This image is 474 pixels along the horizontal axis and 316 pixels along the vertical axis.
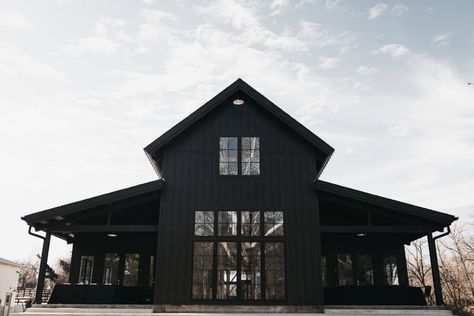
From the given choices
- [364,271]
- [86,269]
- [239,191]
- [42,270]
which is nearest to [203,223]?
[239,191]

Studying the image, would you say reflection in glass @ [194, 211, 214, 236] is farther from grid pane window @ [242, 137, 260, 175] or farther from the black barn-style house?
grid pane window @ [242, 137, 260, 175]

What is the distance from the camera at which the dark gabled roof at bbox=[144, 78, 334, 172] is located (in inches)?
533

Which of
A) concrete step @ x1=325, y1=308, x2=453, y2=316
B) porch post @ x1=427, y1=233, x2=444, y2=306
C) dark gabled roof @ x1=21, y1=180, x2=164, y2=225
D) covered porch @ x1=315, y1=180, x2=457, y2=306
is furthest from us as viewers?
covered porch @ x1=315, y1=180, x2=457, y2=306

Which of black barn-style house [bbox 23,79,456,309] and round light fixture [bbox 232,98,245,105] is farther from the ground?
round light fixture [bbox 232,98,245,105]

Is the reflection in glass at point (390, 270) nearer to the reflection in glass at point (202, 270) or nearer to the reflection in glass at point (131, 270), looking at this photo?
the reflection in glass at point (202, 270)

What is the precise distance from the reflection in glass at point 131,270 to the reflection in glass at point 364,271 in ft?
27.1

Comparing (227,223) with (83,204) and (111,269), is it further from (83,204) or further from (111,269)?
(111,269)

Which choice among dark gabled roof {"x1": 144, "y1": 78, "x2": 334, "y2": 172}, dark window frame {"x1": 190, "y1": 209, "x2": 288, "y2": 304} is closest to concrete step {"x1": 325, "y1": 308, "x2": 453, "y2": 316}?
dark window frame {"x1": 190, "y1": 209, "x2": 288, "y2": 304}

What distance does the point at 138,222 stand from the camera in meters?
17.5

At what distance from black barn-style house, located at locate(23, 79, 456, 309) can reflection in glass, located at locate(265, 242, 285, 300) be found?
3 centimetres

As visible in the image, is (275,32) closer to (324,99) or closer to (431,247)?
(324,99)

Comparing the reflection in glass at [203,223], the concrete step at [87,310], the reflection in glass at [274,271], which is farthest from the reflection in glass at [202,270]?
the reflection in glass at [274,271]

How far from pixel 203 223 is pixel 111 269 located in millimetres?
5522

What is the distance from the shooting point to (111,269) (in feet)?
53.3
